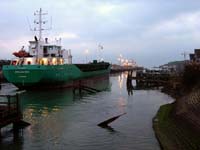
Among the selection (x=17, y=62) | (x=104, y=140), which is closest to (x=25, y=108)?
(x=104, y=140)

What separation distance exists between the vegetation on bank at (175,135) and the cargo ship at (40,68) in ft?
101

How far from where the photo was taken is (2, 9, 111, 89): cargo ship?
51.5 metres

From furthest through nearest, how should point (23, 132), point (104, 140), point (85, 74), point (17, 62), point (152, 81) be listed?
point (85, 74), point (152, 81), point (17, 62), point (23, 132), point (104, 140)

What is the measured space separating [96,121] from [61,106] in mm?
10738

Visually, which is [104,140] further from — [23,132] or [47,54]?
[47,54]

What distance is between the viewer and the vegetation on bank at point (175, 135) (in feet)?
53.8

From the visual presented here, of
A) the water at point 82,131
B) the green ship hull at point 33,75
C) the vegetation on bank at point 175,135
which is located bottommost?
the water at point 82,131

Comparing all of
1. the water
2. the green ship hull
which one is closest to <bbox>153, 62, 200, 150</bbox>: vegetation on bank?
the water

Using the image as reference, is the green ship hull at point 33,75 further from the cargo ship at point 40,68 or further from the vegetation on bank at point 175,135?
the vegetation on bank at point 175,135

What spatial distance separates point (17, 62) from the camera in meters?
57.1

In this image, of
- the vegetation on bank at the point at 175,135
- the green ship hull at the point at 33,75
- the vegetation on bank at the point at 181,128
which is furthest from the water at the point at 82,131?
the green ship hull at the point at 33,75

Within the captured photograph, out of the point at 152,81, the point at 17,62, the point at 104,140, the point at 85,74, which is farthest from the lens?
the point at 85,74

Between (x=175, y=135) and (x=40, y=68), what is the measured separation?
1397 inches

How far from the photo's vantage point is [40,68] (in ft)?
170
